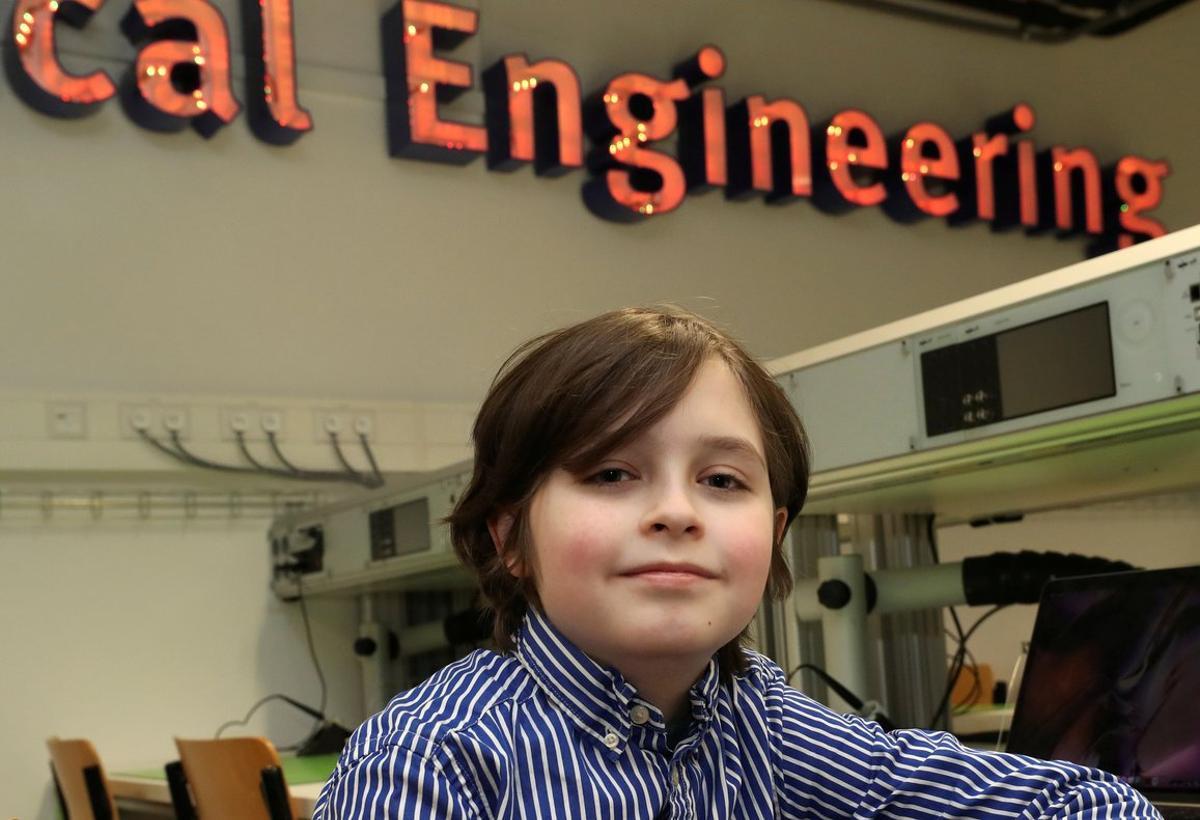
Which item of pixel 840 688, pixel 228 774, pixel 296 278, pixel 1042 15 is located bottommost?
pixel 228 774

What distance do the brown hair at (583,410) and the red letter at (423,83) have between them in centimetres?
360

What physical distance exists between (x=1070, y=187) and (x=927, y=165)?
751 millimetres

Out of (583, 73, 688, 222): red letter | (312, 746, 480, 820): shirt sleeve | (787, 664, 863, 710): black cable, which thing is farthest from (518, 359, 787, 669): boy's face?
(583, 73, 688, 222): red letter

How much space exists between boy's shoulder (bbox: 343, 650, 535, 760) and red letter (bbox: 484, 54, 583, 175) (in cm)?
386

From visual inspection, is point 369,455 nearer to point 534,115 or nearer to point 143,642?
point 143,642

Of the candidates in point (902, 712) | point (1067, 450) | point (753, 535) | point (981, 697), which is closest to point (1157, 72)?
point (981, 697)

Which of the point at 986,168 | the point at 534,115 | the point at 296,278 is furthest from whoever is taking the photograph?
the point at 986,168

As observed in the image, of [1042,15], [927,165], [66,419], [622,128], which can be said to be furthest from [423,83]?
[1042,15]

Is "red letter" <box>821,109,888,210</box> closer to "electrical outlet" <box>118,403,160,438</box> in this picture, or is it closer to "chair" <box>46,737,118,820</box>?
"electrical outlet" <box>118,403,160,438</box>

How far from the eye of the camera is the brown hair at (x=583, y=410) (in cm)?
81

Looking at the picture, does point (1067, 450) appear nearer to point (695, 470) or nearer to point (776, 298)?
point (695, 470)

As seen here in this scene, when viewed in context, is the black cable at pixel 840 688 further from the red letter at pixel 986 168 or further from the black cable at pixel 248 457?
the red letter at pixel 986 168

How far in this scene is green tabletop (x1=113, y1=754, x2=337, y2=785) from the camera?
118 inches

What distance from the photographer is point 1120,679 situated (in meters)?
1.77
